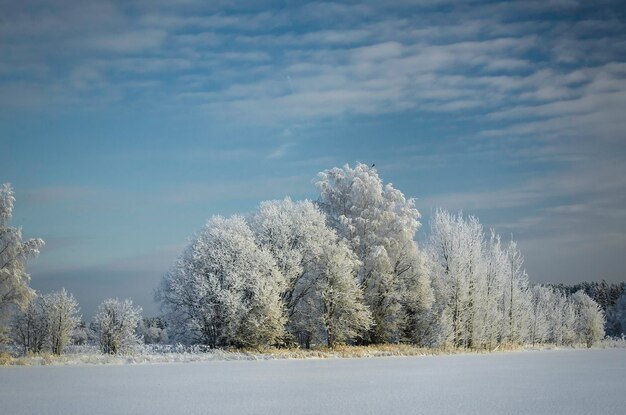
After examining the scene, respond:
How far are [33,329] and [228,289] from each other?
50636 mm

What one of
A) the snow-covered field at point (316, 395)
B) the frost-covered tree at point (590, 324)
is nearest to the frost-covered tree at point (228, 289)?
the snow-covered field at point (316, 395)

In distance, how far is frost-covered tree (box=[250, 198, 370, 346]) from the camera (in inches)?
1861

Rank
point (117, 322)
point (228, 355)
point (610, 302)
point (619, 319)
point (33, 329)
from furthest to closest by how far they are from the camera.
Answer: point (610, 302), point (619, 319), point (33, 329), point (117, 322), point (228, 355)

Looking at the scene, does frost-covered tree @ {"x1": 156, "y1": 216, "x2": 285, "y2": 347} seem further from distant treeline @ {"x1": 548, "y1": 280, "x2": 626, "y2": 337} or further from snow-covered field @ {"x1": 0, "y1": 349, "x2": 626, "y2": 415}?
distant treeline @ {"x1": 548, "y1": 280, "x2": 626, "y2": 337}

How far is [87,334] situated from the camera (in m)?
134

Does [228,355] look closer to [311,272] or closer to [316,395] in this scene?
[311,272]

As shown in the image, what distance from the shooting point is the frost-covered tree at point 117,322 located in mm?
69250

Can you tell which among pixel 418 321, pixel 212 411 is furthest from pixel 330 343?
pixel 212 411

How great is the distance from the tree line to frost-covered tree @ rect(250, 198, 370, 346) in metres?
0.10

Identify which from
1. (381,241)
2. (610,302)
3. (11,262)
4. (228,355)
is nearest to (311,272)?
(381,241)

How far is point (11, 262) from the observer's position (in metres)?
37.6

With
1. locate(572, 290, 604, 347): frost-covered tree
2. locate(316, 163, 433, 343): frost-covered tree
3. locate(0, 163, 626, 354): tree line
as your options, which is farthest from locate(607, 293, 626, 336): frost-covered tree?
locate(316, 163, 433, 343): frost-covered tree

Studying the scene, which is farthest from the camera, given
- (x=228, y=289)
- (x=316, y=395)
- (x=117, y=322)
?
(x=117, y=322)

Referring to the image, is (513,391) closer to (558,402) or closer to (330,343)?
(558,402)
